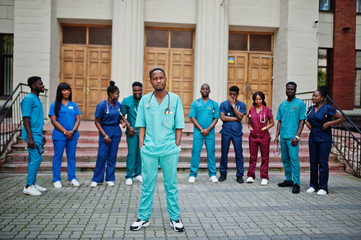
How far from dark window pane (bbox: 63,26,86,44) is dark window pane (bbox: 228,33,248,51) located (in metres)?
6.04

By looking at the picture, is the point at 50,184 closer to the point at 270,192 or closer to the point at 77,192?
the point at 77,192

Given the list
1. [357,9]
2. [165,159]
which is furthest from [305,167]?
[357,9]

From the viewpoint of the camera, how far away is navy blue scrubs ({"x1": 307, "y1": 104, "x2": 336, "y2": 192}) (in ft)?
20.7

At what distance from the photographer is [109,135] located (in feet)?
22.1

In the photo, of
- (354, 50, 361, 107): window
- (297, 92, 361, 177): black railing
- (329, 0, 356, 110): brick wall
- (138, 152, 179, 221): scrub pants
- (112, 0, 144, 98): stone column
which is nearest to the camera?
(138, 152, 179, 221): scrub pants

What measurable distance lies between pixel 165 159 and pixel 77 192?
2804 millimetres

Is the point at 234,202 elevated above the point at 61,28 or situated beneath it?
situated beneath

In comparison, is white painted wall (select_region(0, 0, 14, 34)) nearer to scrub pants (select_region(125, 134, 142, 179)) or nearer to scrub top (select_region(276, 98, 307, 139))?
scrub pants (select_region(125, 134, 142, 179))

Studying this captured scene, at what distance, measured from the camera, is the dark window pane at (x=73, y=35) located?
1288cm

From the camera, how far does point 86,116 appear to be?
508 inches

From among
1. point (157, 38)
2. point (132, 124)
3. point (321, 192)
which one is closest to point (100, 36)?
point (157, 38)

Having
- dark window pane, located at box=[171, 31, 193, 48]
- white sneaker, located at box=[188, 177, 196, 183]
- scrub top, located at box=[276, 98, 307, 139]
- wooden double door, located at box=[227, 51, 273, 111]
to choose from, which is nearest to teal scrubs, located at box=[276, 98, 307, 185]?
scrub top, located at box=[276, 98, 307, 139]

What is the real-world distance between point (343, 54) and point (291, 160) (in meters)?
8.77

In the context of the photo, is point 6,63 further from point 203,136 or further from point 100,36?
point 203,136
